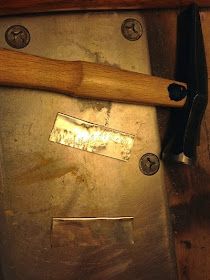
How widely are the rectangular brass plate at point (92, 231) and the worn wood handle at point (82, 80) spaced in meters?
0.28

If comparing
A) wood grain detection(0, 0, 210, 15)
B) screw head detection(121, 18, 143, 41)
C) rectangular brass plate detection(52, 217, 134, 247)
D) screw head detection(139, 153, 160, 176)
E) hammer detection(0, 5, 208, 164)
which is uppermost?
wood grain detection(0, 0, 210, 15)

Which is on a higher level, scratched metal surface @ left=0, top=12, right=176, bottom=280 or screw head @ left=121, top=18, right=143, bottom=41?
screw head @ left=121, top=18, right=143, bottom=41

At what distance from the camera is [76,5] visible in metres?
1.00

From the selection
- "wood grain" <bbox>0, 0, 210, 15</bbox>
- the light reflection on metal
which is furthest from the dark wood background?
the light reflection on metal

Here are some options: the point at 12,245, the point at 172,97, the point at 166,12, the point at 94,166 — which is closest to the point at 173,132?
the point at 172,97

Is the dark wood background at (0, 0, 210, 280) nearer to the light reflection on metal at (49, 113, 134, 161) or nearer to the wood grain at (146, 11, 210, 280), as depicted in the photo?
the wood grain at (146, 11, 210, 280)

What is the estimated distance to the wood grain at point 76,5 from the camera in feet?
3.14

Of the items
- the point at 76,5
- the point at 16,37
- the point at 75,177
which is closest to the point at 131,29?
the point at 76,5

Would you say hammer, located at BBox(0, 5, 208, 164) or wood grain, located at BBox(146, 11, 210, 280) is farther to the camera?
wood grain, located at BBox(146, 11, 210, 280)

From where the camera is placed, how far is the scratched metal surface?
95 cm

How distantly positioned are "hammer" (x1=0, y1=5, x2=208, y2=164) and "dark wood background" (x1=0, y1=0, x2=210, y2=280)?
0.18 feet

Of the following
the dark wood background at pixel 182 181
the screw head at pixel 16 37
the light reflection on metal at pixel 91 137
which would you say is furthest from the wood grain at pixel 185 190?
the screw head at pixel 16 37

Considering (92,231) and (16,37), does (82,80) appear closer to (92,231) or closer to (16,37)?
(16,37)

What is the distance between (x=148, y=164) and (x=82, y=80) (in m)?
0.26
